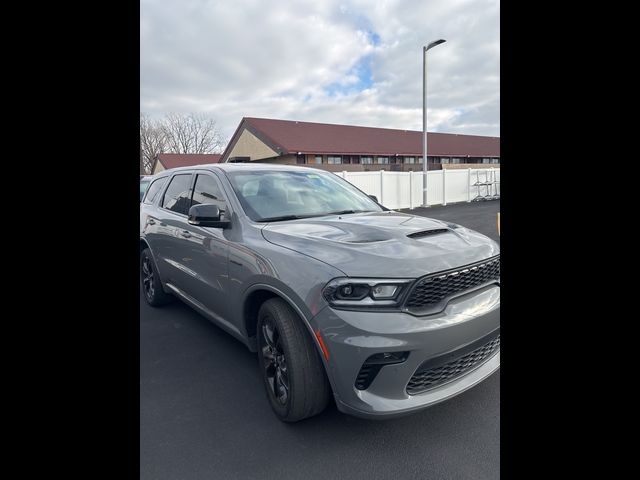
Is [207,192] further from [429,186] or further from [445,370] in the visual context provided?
[429,186]

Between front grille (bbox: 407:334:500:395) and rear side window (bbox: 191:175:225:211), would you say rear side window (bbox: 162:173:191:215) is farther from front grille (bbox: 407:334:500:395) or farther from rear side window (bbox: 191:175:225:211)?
front grille (bbox: 407:334:500:395)

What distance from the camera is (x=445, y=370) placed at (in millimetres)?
2057

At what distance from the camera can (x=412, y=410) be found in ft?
6.17

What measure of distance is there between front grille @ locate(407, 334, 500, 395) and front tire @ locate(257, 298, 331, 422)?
0.53 meters

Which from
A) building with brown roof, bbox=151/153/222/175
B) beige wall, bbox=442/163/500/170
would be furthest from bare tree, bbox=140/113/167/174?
beige wall, bbox=442/163/500/170

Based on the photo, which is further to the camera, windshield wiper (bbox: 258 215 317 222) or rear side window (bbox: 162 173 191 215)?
rear side window (bbox: 162 173 191 215)

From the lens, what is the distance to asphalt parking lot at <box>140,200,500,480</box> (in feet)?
6.44

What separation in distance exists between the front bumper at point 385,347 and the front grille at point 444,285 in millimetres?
70

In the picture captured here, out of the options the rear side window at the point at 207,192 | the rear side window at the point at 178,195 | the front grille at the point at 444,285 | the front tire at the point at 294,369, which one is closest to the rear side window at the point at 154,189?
Answer: the rear side window at the point at 178,195

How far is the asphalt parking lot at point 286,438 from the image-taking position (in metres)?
1.96
